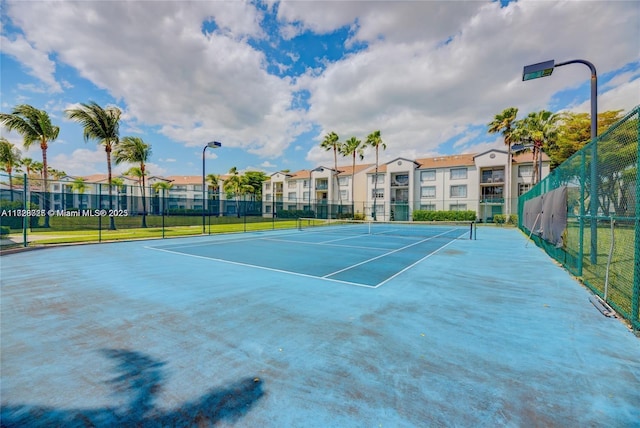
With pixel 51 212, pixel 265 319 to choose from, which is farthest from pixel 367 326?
pixel 51 212

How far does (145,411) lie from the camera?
252cm

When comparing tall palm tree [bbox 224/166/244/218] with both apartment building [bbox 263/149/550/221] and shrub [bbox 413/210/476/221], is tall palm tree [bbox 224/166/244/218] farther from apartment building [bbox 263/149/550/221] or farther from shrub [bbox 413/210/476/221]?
shrub [bbox 413/210/476/221]

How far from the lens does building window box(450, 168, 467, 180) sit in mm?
43500

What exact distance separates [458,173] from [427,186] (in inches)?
189

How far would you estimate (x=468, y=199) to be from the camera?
4269 centimetres

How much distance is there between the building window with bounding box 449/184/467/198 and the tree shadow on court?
152ft

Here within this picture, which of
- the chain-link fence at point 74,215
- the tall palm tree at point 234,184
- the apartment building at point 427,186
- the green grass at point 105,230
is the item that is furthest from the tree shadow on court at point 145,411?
the tall palm tree at point 234,184

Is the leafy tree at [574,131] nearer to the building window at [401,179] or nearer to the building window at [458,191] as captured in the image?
the building window at [458,191]

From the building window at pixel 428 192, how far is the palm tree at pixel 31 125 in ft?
146

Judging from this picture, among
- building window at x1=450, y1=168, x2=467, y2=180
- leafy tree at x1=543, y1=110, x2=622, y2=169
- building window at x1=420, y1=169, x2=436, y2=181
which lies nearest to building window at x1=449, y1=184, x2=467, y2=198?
building window at x1=450, y1=168, x2=467, y2=180

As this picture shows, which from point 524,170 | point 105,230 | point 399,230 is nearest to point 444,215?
point 524,170

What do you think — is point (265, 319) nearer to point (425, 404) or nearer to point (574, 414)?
point (425, 404)

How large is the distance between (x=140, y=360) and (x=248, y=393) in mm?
1511

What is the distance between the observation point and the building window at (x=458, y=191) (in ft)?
142
